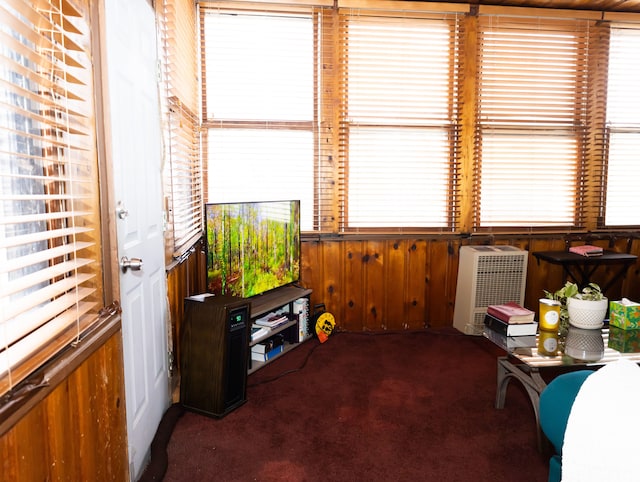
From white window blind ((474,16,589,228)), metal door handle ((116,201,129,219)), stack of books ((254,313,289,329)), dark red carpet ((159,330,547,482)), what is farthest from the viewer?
white window blind ((474,16,589,228))

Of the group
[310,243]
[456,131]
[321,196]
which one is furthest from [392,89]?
[310,243]

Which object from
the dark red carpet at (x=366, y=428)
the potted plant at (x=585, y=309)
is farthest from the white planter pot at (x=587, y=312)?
the dark red carpet at (x=366, y=428)

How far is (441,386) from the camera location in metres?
2.97

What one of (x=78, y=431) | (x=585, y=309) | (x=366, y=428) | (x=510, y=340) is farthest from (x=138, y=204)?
(x=585, y=309)

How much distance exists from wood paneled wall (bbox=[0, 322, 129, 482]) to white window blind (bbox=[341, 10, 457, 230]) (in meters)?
2.62

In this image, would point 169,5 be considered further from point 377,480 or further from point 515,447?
point 515,447

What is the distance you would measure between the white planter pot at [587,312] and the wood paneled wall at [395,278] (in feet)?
4.96

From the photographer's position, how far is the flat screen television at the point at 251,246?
2924 millimetres

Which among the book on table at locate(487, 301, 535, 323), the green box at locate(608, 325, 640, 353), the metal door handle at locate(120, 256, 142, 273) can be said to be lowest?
the green box at locate(608, 325, 640, 353)

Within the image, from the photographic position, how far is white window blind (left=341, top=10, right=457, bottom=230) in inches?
152

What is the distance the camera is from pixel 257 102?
12.4ft

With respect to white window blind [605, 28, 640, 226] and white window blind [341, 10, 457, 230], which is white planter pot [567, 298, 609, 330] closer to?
white window blind [341, 10, 457, 230]

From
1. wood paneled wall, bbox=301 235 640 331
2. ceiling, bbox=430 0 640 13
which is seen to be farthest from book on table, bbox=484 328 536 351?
ceiling, bbox=430 0 640 13

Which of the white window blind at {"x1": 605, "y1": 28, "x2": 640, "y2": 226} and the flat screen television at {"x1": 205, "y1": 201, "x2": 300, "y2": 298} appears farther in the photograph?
the white window blind at {"x1": 605, "y1": 28, "x2": 640, "y2": 226}
